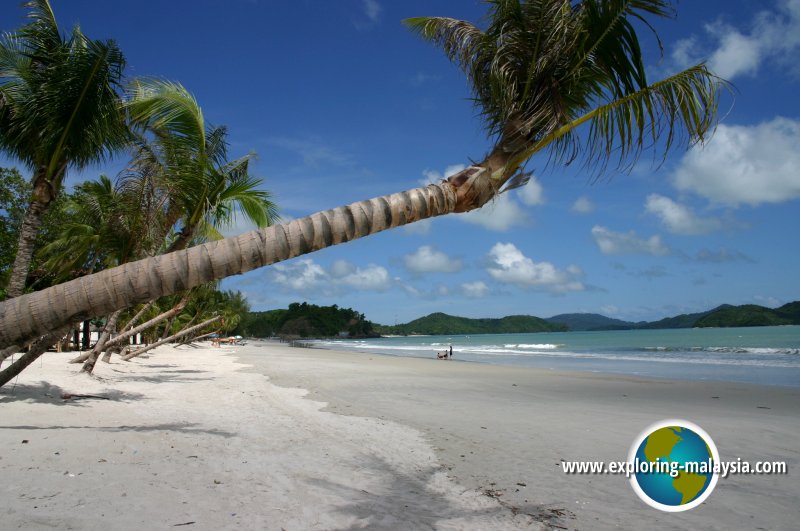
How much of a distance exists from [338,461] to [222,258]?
343 cm

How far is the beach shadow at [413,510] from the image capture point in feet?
13.1

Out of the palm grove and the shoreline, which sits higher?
the palm grove

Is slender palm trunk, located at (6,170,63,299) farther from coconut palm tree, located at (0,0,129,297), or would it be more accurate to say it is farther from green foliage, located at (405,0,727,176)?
green foliage, located at (405,0,727,176)

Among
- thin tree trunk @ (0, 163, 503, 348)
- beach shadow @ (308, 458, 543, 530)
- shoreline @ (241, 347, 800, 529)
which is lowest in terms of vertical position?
shoreline @ (241, 347, 800, 529)

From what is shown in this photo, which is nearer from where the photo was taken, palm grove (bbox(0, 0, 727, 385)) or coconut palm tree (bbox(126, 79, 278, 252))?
palm grove (bbox(0, 0, 727, 385))

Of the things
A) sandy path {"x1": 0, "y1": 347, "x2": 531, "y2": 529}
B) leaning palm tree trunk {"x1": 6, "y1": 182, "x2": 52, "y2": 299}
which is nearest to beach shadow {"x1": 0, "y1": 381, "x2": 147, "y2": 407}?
sandy path {"x1": 0, "y1": 347, "x2": 531, "y2": 529}

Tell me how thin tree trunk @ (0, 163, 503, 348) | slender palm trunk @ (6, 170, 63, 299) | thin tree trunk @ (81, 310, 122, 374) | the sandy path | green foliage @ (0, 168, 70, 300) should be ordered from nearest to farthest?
thin tree trunk @ (0, 163, 503, 348) < the sandy path < slender palm trunk @ (6, 170, 63, 299) < thin tree trunk @ (81, 310, 122, 374) < green foliage @ (0, 168, 70, 300)

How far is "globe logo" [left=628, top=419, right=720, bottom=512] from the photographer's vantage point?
5.03 meters

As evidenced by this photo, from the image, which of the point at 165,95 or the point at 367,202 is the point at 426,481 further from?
the point at 165,95

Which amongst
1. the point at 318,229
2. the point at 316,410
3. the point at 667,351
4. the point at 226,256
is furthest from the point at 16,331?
the point at 667,351

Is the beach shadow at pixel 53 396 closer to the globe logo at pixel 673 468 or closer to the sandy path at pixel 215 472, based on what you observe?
the sandy path at pixel 215 472

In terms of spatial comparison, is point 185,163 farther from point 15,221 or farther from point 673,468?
point 15,221

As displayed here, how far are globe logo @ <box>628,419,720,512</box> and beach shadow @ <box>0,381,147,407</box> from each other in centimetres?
830

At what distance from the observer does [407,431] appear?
7859 mm
